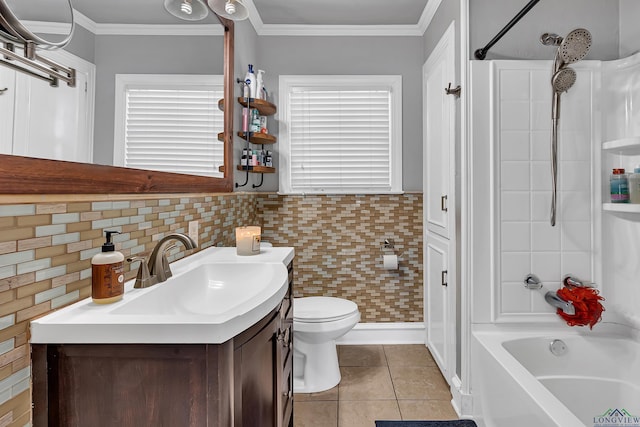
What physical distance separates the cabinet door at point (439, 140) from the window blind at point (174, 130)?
4.52ft

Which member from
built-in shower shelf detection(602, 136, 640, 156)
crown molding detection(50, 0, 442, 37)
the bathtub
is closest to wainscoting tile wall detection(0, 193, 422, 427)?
crown molding detection(50, 0, 442, 37)

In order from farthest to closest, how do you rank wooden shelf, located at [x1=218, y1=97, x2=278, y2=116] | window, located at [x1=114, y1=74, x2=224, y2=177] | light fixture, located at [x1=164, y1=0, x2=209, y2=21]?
1. wooden shelf, located at [x1=218, y1=97, x2=278, y2=116]
2. light fixture, located at [x1=164, y1=0, x2=209, y2=21]
3. window, located at [x1=114, y1=74, x2=224, y2=177]

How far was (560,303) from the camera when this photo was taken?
1703mm

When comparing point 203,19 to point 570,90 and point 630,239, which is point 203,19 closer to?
point 570,90

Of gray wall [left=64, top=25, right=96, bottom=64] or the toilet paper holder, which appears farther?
the toilet paper holder

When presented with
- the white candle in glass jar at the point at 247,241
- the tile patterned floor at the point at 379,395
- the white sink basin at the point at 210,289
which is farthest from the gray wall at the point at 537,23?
the tile patterned floor at the point at 379,395

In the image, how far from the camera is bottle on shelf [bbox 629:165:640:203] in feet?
5.30

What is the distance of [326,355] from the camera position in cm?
214

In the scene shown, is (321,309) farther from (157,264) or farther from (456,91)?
(456,91)

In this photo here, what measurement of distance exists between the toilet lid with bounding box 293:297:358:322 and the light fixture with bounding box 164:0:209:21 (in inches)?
65.9

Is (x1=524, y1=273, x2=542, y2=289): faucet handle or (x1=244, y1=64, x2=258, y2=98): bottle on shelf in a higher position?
(x1=244, y1=64, x2=258, y2=98): bottle on shelf

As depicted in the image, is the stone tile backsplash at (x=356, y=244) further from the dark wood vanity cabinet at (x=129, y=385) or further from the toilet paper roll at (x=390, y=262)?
the dark wood vanity cabinet at (x=129, y=385)

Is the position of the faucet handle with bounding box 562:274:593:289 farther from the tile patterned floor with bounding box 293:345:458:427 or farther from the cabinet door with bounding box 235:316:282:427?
the cabinet door with bounding box 235:316:282:427

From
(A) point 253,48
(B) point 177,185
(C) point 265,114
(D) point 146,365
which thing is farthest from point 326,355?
(A) point 253,48
